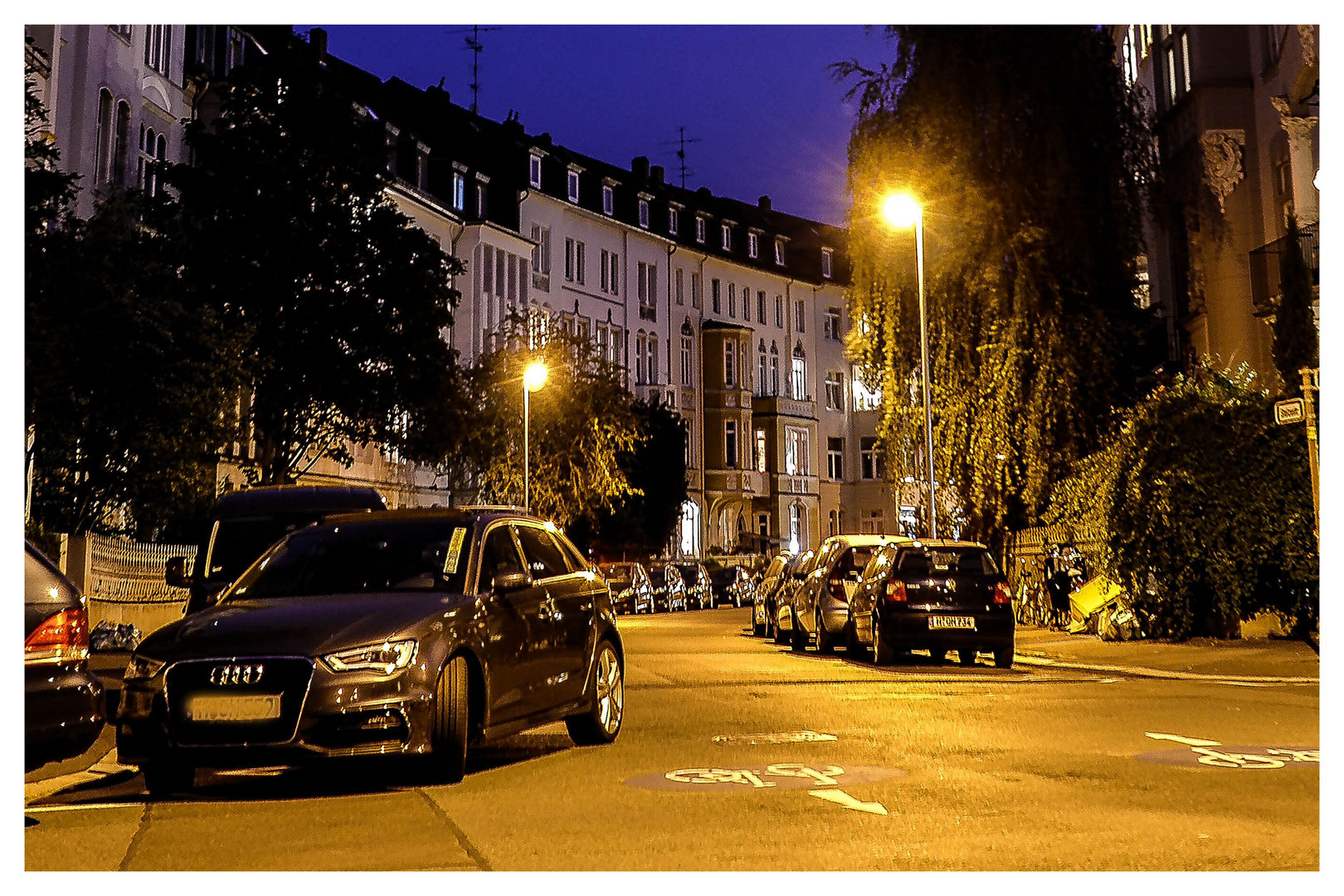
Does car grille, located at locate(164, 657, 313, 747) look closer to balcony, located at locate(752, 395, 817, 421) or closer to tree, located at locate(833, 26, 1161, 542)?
tree, located at locate(833, 26, 1161, 542)

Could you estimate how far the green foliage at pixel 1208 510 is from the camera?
2322 cm

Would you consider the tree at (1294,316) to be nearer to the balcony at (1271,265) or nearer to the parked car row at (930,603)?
the balcony at (1271,265)

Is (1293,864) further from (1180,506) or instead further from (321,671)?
(1180,506)

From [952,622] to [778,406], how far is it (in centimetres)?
6492

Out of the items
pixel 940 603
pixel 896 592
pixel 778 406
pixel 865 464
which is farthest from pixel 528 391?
pixel 865 464

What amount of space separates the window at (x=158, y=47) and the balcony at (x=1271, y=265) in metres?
24.3

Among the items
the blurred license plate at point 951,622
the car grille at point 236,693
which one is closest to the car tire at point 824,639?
the blurred license plate at point 951,622

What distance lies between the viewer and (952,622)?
2194 centimetres

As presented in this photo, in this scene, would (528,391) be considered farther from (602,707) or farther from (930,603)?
(602,707)

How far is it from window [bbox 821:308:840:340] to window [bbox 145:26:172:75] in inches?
2197

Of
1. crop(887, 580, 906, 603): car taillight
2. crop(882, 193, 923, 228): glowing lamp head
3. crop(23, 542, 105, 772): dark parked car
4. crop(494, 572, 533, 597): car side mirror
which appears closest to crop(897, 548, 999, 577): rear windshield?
crop(887, 580, 906, 603): car taillight

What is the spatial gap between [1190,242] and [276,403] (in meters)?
21.0

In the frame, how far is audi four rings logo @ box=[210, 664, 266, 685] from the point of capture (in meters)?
9.43

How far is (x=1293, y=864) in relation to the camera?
6898 millimetres
